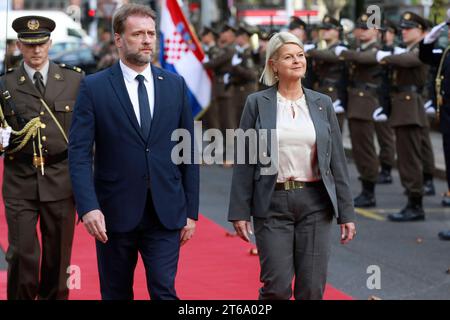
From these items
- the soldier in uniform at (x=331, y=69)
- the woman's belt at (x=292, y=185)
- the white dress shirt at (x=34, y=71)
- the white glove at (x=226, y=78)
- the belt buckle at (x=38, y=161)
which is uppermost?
the white dress shirt at (x=34, y=71)

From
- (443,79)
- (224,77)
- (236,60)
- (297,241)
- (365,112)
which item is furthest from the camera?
(224,77)

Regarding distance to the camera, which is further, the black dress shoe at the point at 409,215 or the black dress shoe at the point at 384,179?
the black dress shoe at the point at 384,179

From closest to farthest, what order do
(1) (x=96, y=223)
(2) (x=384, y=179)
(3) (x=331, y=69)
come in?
(1) (x=96, y=223)
(3) (x=331, y=69)
(2) (x=384, y=179)

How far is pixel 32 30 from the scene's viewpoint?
7512 millimetres

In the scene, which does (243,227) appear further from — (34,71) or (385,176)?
(385,176)

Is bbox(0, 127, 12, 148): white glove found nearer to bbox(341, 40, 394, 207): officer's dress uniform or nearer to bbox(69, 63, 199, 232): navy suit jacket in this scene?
bbox(69, 63, 199, 232): navy suit jacket

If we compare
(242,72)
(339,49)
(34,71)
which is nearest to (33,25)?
(34,71)

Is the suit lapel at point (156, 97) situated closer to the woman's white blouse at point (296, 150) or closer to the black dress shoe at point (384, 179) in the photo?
the woman's white blouse at point (296, 150)

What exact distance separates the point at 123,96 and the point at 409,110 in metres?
6.78

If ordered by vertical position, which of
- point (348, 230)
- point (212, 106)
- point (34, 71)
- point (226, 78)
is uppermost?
point (34, 71)

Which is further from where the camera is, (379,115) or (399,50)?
(379,115)

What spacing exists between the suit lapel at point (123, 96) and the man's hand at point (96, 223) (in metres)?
0.46

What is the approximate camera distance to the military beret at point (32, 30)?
24.4ft

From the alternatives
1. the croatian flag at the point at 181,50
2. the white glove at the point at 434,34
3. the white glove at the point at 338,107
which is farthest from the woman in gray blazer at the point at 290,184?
the croatian flag at the point at 181,50
